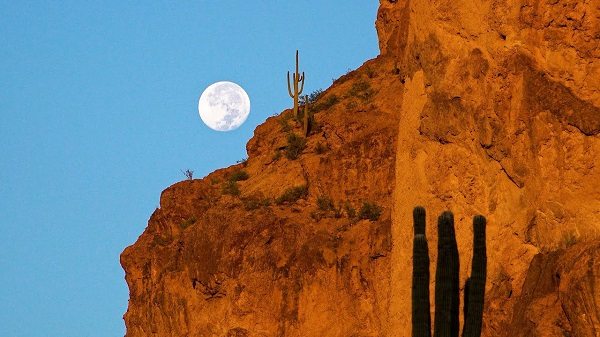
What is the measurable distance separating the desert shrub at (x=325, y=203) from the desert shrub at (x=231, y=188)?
A: 339 cm

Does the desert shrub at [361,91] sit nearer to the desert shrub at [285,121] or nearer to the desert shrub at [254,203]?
the desert shrub at [285,121]

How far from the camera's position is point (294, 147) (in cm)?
4634

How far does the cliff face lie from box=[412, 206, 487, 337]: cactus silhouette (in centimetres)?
155

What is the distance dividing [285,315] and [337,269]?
77.9 inches

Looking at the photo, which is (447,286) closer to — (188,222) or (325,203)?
(325,203)

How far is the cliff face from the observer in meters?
27.5

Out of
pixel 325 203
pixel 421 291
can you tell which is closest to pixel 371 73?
pixel 325 203

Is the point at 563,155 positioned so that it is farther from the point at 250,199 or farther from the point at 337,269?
the point at 250,199

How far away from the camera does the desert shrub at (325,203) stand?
42.9 m

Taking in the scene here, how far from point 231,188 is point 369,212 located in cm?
614

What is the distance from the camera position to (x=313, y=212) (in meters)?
42.6

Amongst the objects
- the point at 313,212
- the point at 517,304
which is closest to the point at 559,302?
the point at 517,304

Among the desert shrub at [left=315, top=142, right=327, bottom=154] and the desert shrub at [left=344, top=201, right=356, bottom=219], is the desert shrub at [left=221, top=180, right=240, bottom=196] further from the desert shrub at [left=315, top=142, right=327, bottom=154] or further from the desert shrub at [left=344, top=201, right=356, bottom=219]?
the desert shrub at [left=344, top=201, right=356, bottom=219]

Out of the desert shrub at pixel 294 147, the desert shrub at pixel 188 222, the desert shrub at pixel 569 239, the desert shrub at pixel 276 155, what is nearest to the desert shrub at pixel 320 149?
the desert shrub at pixel 294 147
